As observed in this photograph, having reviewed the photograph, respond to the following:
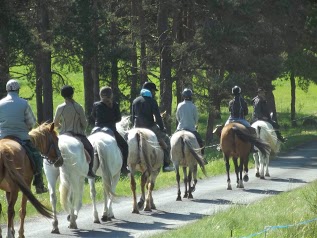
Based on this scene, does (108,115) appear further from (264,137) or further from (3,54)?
(3,54)

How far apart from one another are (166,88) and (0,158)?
27.7 metres

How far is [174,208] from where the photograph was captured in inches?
779

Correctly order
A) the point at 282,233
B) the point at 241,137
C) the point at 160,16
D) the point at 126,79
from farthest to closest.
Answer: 1. the point at 126,79
2. the point at 160,16
3. the point at 241,137
4. the point at 282,233

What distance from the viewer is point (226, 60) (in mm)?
41906

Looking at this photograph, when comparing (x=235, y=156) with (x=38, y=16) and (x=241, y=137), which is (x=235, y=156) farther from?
(x=38, y=16)

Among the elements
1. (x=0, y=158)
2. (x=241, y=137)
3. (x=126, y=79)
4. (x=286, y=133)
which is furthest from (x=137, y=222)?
(x=286, y=133)

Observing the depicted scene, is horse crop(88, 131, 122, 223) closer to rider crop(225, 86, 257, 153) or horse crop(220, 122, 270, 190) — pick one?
horse crop(220, 122, 270, 190)

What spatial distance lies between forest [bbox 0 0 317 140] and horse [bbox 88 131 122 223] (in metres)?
17.4

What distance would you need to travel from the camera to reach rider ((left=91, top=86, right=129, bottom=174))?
59.6ft

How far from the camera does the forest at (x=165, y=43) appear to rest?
38.8 m

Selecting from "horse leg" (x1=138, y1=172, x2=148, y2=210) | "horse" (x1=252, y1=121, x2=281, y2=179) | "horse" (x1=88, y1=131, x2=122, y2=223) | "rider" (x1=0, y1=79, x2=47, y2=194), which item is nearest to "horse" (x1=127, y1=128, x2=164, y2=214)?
"horse leg" (x1=138, y1=172, x2=148, y2=210)

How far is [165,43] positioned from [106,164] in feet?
80.0

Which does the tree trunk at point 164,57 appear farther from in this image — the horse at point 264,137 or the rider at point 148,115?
the rider at point 148,115

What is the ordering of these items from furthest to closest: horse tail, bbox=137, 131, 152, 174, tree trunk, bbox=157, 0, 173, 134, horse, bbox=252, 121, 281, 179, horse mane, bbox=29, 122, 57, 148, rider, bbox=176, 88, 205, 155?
tree trunk, bbox=157, 0, 173, 134
horse, bbox=252, 121, 281, 179
rider, bbox=176, 88, 205, 155
horse tail, bbox=137, 131, 152, 174
horse mane, bbox=29, 122, 57, 148
